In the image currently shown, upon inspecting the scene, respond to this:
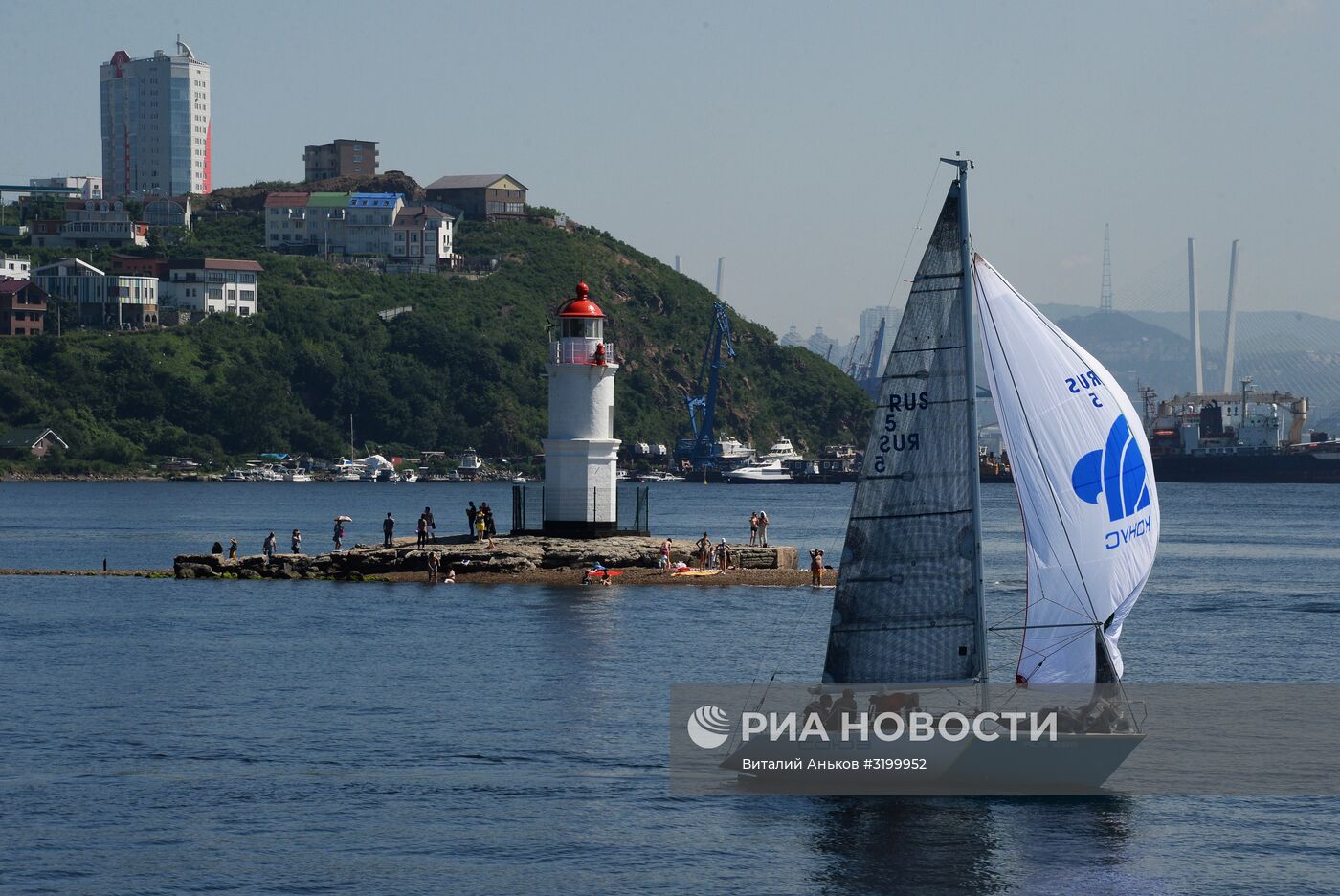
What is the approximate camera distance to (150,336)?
595 ft

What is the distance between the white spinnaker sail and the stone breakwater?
30.7m

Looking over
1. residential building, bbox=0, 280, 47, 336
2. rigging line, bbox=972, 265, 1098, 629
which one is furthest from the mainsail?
residential building, bbox=0, 280, 47, 336

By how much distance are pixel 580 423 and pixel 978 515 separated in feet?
100

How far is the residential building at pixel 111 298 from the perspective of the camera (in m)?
188

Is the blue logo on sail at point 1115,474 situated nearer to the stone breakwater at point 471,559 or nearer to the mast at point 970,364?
the mast at point 970,364

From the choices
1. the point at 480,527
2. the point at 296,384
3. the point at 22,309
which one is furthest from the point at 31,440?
the point at 480,527

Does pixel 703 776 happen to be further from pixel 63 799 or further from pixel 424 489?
pixel 424 489

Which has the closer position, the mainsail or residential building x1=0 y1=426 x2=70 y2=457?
the mainsail

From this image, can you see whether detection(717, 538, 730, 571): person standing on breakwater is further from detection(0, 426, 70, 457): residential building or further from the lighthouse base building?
detection(0, 426, 70, 457): residential building

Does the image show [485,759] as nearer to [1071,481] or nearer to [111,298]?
[1071,481]

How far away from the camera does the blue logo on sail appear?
22.5 m

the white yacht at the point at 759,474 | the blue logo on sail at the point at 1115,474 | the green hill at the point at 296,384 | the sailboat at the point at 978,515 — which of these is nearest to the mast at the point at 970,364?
the sailboat at the point at 978,515

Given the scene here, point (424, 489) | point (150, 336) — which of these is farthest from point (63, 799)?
point (150, 336)

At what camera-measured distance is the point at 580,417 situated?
52062mm
